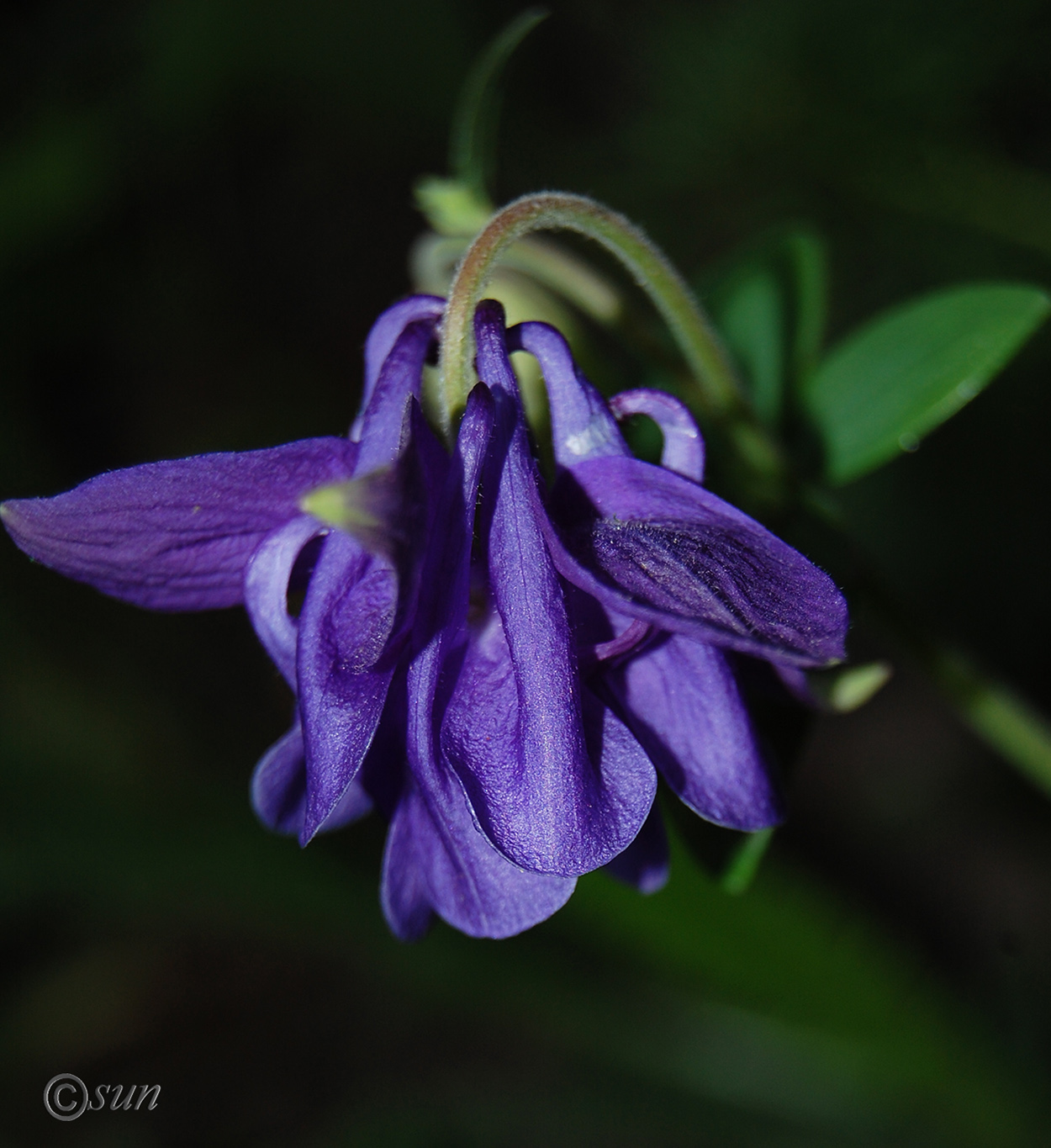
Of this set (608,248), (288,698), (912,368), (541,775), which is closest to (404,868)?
(541,775)

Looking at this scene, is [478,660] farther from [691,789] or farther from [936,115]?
[936,115]

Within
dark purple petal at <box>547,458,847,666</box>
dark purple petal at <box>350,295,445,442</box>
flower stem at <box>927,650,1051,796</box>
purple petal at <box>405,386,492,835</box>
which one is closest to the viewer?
dark purple petal at <box>547,458,847,666</box>

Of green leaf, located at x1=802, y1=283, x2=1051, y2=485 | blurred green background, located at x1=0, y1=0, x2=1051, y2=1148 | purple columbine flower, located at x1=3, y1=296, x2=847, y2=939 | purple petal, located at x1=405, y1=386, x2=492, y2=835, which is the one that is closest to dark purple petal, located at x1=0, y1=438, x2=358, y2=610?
purple columbine flower, located at x1=3, y1=296, x2=847, y2=939

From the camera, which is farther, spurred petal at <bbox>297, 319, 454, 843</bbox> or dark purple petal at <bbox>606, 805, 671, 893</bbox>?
Result: dark purple petal at <bbox>606, 805, 671, 893</bbox>

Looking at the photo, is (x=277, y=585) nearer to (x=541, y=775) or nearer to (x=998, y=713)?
(x=541, y=775)

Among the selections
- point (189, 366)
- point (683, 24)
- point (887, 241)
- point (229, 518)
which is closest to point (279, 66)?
point (189, 366)

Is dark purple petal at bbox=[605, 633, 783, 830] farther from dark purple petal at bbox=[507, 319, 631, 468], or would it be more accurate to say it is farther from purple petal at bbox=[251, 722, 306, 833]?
purple petal at bbox=[251, 722, 306, 833]

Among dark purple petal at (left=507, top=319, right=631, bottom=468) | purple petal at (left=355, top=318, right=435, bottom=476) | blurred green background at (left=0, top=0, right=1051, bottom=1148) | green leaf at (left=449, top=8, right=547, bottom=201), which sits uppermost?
green leaf at (left=449, top=8, right=547, bottom=201)
